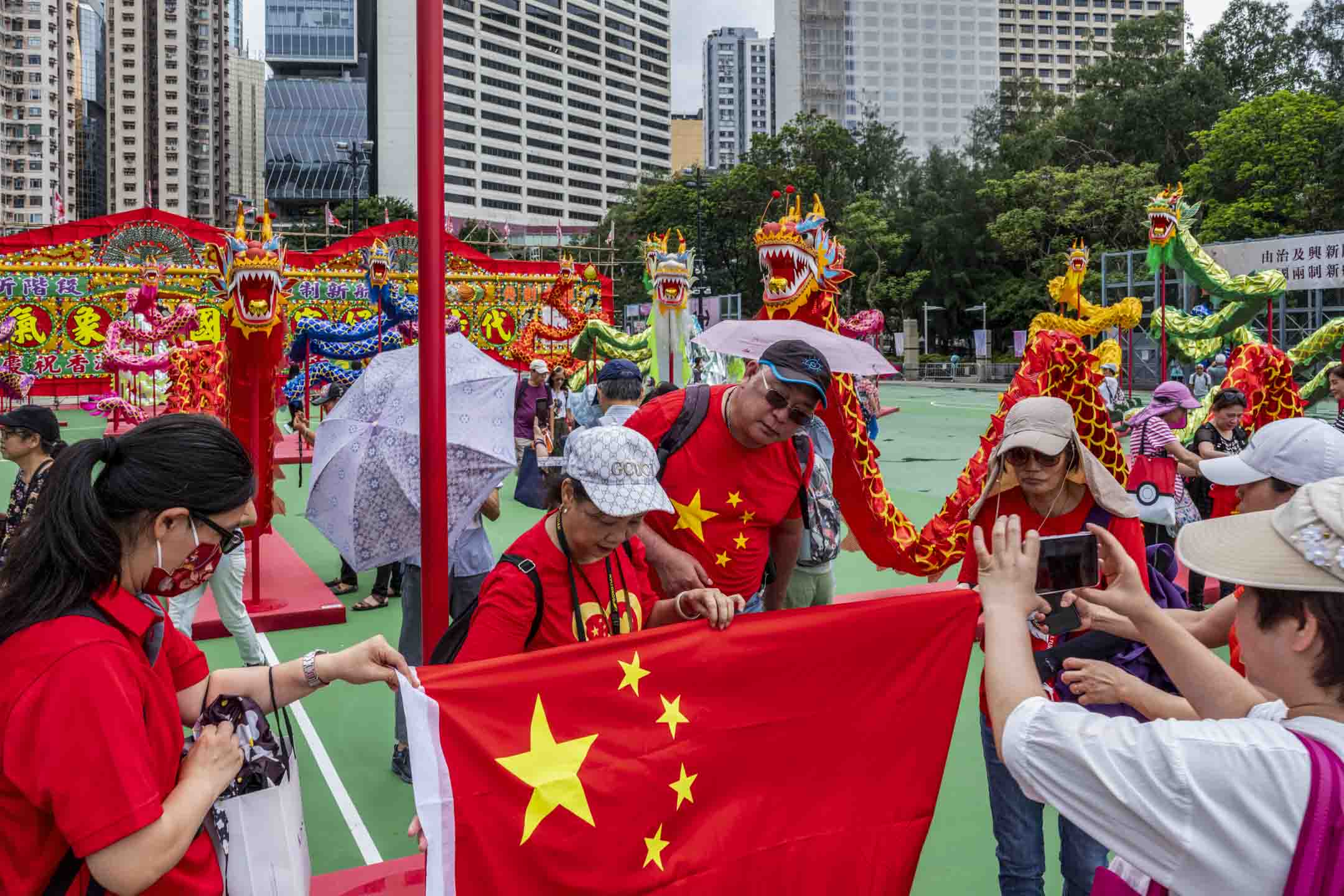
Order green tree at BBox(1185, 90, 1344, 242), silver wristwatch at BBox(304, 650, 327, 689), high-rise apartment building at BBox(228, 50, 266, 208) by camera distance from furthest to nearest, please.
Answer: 1. high-rise apartment building at BBox(228, 50, 266, 208)
2. green tree at BBox(1185, 90, 1344, 242)
3. silver wristwatch at BBox(304, 650, 327, 689)

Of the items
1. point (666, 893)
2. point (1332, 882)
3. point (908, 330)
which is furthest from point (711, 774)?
point (908, 330)

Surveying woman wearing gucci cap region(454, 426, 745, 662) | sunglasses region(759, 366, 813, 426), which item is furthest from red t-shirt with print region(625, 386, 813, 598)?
woman wearing gucci cap region(454, 426, 745, 662)

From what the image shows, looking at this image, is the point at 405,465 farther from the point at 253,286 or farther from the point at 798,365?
the point at 253,286

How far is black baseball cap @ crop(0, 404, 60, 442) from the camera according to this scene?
4574mm

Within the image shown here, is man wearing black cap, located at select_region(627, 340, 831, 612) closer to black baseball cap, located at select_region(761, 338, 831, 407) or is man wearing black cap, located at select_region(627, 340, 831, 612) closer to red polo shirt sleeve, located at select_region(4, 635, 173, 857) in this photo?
black baseball cap, located at select_region(761, 338, 831, 407)

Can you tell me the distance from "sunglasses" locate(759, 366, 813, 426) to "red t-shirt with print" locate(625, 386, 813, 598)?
0.72ft

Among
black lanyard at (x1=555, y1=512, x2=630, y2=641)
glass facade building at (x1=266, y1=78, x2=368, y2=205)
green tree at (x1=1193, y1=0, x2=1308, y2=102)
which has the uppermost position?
glass facade building at (x1=266, y1=78, x2=368, y2=205)

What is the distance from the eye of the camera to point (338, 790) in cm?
439

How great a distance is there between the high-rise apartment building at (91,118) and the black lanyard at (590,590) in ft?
377

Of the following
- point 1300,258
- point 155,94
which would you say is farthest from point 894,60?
point 1300,258

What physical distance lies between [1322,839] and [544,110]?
4034 inches

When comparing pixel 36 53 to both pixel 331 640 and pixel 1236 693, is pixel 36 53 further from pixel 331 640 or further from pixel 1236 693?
pixel 1236 693

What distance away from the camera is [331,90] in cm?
8600

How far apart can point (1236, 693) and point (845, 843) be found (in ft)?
4.31
